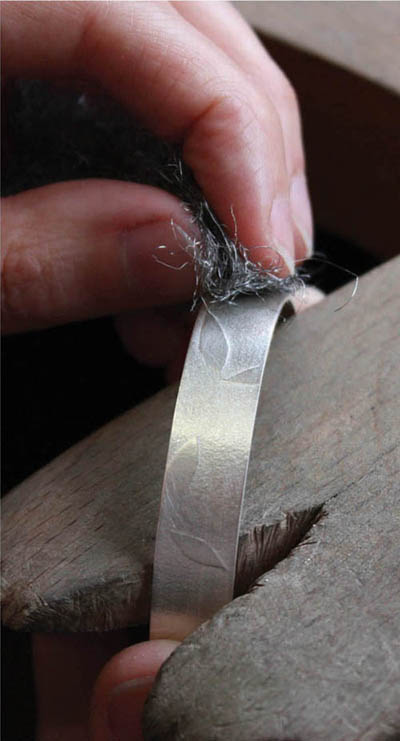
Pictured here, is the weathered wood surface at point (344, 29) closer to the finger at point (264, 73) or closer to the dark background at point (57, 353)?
the finger at point (264, 73)

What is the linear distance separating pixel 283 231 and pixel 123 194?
149 mm

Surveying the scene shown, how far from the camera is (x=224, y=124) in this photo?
0.64 m

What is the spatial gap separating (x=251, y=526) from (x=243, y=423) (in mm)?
71

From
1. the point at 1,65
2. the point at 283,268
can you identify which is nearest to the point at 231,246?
the point at 283,268

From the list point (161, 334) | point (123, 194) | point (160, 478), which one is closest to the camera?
point (160, 478)

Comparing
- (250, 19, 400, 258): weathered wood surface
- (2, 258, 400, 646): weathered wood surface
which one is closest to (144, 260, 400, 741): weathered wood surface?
(2, 258, 400, 646): weathered wood surface

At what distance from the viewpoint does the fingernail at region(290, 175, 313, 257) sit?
754mm

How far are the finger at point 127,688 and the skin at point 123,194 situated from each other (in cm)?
11

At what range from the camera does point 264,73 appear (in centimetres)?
74

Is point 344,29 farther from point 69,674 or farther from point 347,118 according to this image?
point 69,674

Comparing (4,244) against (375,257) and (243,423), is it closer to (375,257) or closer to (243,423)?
(243,423)

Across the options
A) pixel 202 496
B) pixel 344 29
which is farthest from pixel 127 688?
pixel 344 29

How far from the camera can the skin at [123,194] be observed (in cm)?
63

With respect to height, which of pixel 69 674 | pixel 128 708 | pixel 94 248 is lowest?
pixel 69 674
